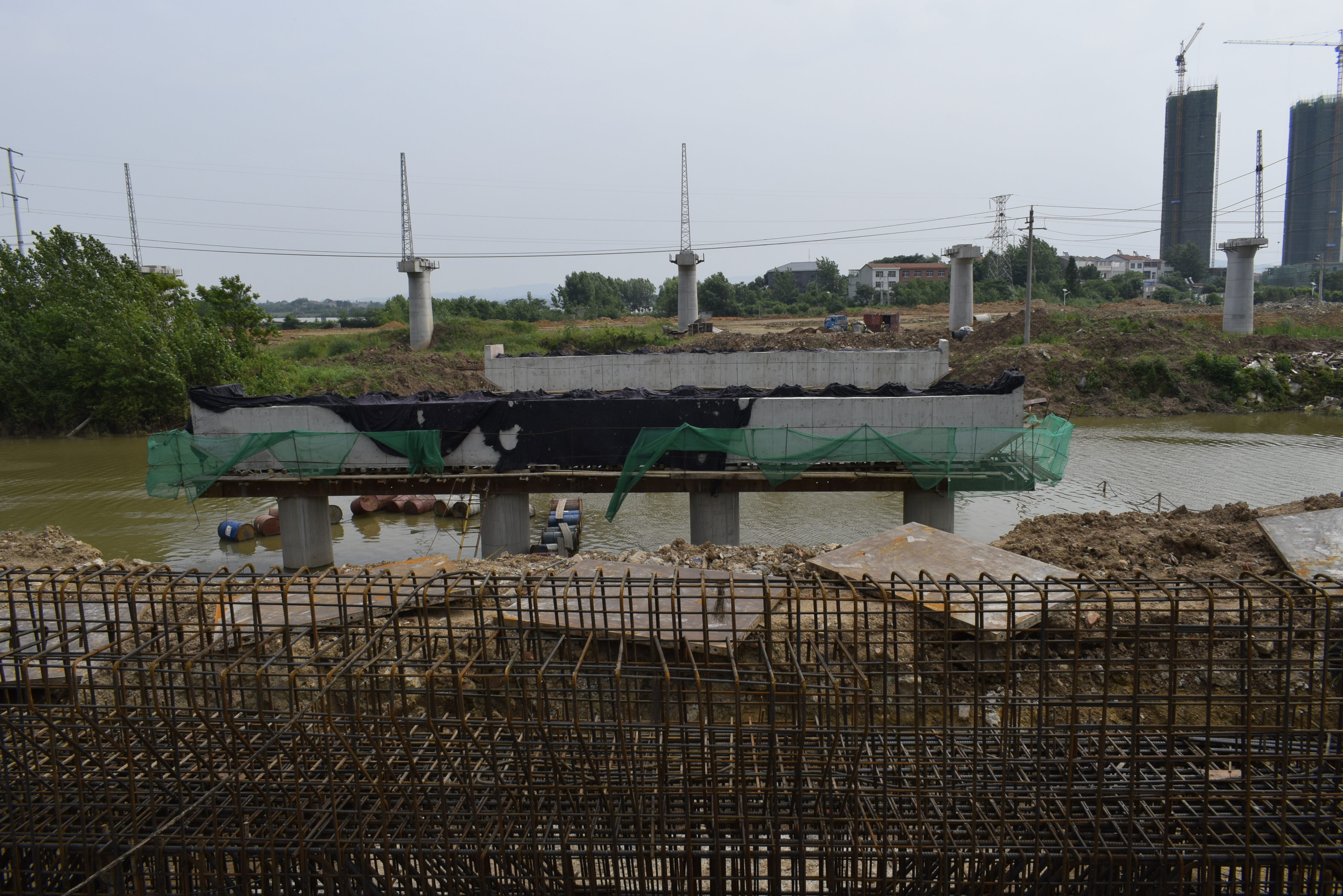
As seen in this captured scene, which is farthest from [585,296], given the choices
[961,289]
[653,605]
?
[653,605]

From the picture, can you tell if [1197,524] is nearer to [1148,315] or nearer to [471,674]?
[471,674]

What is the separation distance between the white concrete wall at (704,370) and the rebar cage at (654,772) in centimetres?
2114

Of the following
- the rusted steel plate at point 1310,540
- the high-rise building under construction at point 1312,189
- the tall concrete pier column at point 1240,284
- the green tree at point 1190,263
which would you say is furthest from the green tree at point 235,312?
the high-rise building under construction at point 1312,189

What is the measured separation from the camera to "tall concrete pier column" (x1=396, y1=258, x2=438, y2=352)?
45031mm

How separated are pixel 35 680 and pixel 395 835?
352cm

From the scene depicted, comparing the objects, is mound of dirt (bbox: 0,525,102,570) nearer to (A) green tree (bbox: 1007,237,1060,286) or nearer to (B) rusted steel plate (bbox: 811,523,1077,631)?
(B) rusted steel plate (bbox: 811,523,1077,631)

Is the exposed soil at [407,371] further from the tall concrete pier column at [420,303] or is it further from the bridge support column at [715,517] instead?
the bridge support column at [715,517]

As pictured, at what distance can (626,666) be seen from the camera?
5.00 meters

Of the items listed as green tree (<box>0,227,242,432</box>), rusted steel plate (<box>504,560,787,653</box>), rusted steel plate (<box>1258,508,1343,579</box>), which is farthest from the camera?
green tree (<box>0,227,242,432</box>)

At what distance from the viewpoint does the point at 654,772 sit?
19.5ft

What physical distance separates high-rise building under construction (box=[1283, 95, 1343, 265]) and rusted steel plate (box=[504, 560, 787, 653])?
166043 millimetres

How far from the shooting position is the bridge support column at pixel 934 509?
Answer: 15.4m

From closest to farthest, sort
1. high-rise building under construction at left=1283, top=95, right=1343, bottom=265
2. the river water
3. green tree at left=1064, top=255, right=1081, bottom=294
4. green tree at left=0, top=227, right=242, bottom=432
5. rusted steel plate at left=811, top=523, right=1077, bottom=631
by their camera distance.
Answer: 1. rusted steel plate at left=811, top=523, right=1077, bottom=631
2. the river water
3. green tree at left=0, top=227, right=242, bottom=432
4. green tree at left=1064, top=255, right=1081, bottom=294
5. high-rise building under construction at left=1283, top=95, right=1343, bottom=265

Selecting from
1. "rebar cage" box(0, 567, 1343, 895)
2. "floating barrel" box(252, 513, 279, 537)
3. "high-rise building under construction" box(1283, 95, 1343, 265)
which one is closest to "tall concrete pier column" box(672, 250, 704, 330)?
"floating barrel" box(252, 513, 279, 537)
